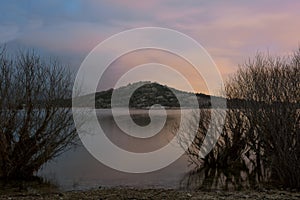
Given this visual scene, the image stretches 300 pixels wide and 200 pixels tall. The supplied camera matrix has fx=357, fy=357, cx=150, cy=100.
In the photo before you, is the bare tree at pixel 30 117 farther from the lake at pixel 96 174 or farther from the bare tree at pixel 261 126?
the bare tree at pixel 261 126

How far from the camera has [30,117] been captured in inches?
495

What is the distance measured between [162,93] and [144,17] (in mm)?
7314

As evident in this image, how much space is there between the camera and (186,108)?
1784 centimetres

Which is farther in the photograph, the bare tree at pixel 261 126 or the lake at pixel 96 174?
the lake at pixel 96 174

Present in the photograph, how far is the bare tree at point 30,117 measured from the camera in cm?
1209

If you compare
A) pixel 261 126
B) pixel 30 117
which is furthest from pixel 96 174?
pixel 261 126

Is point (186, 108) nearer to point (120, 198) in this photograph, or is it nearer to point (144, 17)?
point (144, 17)

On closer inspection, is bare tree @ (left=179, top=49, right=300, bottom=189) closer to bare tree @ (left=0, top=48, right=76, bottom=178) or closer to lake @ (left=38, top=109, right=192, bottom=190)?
lake @ (left=38, top=109, right=192, bottom=190)

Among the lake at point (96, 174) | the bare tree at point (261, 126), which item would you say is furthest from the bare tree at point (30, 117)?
the bare tree at point (261, 126)

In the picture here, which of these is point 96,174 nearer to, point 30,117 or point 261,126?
point 30,117

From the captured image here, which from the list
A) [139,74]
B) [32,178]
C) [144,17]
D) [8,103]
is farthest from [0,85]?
[144,17]

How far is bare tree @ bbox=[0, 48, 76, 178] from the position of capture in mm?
12094

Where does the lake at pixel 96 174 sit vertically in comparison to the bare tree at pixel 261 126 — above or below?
below

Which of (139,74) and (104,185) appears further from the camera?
(139,74)
